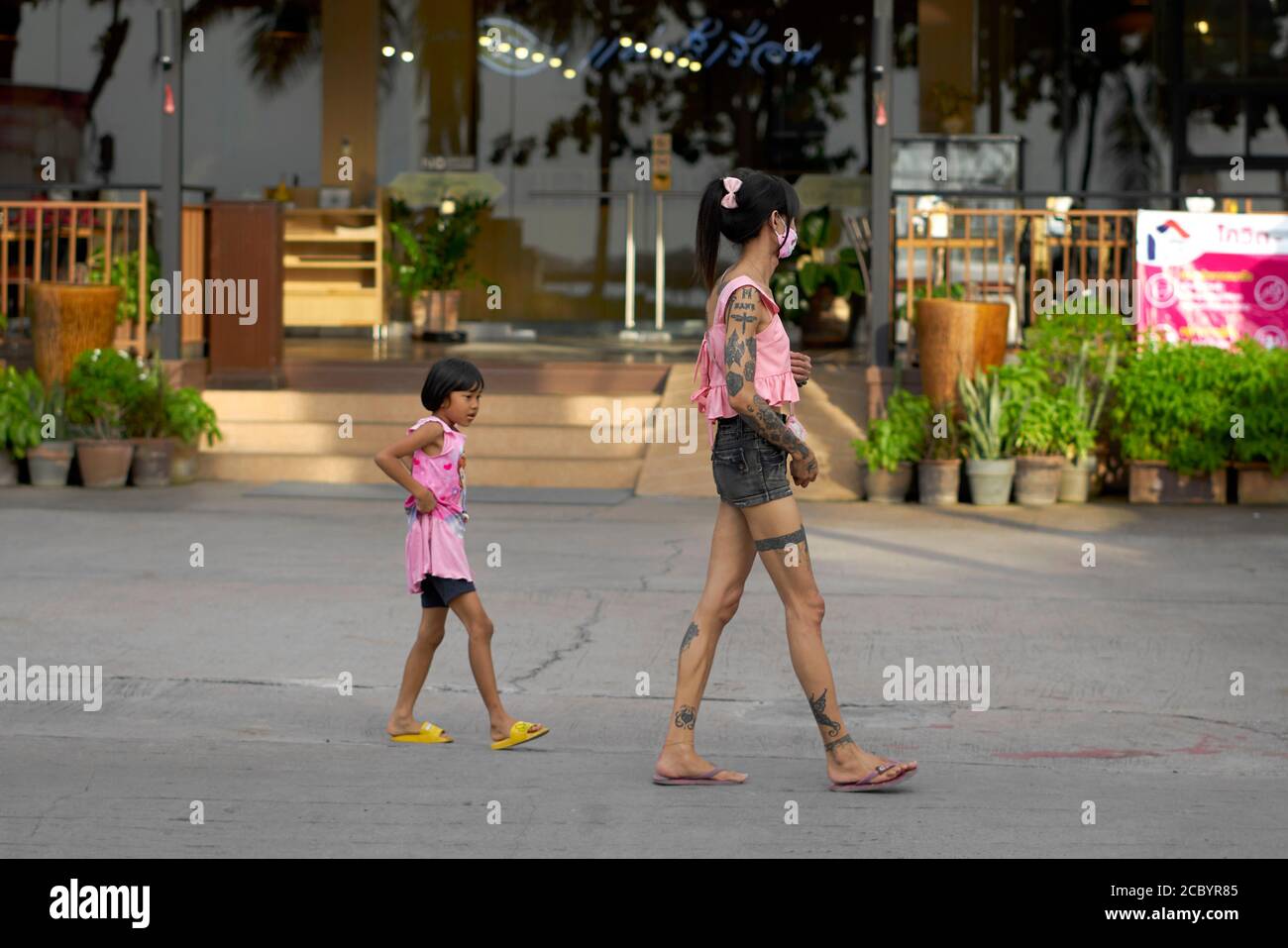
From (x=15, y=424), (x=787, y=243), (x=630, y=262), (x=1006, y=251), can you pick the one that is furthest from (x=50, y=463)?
(x=787, y=243)

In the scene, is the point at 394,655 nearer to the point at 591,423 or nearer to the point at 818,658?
the point at 818,658

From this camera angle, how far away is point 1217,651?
7.89 m

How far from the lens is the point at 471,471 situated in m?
13.2

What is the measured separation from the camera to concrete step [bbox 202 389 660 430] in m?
14.0

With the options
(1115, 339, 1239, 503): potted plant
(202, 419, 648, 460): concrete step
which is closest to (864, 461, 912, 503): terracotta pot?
(1115, 339, 1239, 503): potted plant

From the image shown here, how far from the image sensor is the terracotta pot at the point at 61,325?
13.1 meters

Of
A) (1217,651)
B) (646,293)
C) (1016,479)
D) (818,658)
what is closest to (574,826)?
(818,658)

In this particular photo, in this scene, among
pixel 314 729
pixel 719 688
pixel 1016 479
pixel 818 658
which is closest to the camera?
pixel 818 658

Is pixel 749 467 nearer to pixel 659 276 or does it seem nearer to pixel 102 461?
pixel 102 461

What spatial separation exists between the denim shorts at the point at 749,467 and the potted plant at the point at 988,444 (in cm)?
650

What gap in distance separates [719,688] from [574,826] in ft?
6.57

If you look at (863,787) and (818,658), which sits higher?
(818,658)

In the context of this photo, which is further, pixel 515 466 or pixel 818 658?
pixel 515 466
